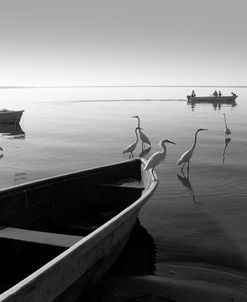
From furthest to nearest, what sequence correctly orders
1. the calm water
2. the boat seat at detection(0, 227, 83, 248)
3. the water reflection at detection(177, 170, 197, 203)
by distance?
the water reflection at detection(177, 170, 197, 203) → the calm water → the boat seat at detection(0, 227, 83, 248)

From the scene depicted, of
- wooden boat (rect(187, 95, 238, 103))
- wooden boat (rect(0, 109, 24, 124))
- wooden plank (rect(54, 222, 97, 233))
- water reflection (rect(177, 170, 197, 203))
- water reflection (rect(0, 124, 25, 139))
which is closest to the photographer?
wooden plank (rect(54, 222, 97, 233))

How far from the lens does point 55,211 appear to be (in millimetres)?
9430

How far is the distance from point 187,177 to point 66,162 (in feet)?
21.5

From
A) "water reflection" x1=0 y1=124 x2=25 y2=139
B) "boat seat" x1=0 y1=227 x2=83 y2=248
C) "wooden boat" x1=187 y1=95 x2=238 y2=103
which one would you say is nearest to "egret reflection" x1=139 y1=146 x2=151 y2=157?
"water reflection" x1=0 y1=124 x2=25 y2=139

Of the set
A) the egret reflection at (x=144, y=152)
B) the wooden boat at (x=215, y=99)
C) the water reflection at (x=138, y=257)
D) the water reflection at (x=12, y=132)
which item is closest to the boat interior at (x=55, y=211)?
the water reflection at (x=138, y=257)

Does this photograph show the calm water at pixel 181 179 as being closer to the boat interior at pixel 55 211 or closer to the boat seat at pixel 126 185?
the boat seat at pixel 126 185

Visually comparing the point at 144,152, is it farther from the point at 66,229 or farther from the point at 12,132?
the point at 12,132

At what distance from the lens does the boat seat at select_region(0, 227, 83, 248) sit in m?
6.89

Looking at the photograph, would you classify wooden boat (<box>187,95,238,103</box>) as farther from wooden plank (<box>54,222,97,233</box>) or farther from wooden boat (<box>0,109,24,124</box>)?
wooden plank (<box>54,222,97,233</box>)

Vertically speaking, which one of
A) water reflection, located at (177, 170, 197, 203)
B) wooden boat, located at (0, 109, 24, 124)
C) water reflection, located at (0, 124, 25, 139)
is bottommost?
water reflection, located at (177, 170, 197, 203)

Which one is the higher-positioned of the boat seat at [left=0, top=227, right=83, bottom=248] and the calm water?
the boat seat at [left=0, top=227, right=83, bottom=248]

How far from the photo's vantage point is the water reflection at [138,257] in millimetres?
8039

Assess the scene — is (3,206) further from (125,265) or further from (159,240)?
(159,240)

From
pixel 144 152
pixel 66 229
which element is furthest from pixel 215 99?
pixel 66 229
